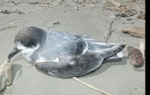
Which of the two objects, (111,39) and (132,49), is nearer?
(132,49)

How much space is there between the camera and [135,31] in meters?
3.52

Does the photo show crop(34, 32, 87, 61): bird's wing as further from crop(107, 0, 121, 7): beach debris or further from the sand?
crop(107, 0, 121, 7): beach debris

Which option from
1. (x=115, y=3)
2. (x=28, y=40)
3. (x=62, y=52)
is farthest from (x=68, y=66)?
(x=115, y=3)

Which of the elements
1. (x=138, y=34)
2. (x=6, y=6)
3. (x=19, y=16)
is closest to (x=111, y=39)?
(x=138, y=34)

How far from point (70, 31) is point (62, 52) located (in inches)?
38.3

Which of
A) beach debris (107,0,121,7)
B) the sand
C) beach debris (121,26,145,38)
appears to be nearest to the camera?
the sand

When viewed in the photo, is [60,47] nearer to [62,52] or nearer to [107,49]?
[62,52]

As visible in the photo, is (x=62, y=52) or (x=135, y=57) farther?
(x=135, y=57)

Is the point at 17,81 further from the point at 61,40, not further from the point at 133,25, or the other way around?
the point at 133,25

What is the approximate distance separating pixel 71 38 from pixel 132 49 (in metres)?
0.68

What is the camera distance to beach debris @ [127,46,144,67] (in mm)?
2900

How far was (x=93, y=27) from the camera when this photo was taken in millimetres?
3828

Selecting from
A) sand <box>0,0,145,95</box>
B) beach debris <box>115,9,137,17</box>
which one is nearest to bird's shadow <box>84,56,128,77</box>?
sand <box>0,0,145,95</box>

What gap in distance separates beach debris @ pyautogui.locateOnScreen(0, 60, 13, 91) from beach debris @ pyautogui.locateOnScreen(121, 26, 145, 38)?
1488mm
